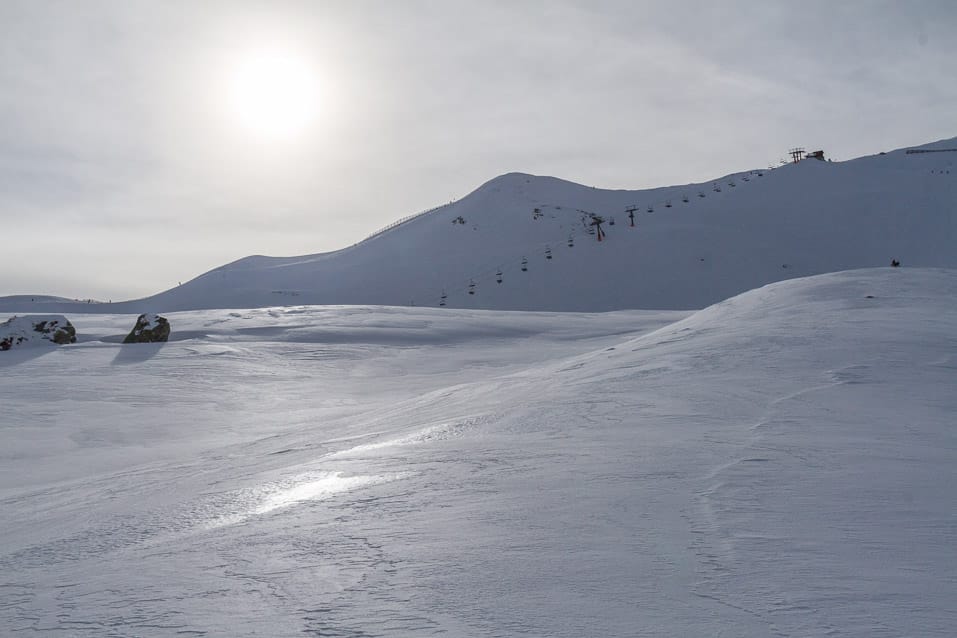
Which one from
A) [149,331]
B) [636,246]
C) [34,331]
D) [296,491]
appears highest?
[636,246]

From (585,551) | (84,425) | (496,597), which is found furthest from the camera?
(84,425)

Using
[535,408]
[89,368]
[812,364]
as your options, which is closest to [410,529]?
[535,408]

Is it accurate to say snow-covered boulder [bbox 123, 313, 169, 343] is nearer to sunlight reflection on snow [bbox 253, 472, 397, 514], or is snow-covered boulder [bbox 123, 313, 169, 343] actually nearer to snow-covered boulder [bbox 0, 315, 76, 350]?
snow-covered boulder [bbox 0, 315, 76, 350]

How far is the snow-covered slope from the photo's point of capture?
36406 mm

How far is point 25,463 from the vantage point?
26.4 ft

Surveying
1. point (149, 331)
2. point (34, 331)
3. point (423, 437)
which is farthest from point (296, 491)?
point (34, 331)

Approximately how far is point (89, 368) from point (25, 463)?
6359mm

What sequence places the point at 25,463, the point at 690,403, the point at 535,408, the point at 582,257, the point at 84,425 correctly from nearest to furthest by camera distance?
the point at 690,403, the point at 535,408, the point at 25,463, the point at 84,425, the point at 582,257

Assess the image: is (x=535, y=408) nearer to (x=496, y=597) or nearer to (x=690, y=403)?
(x=690, y=403)

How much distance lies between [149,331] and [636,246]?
27824 mm

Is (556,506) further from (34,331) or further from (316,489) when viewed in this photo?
(34,331)

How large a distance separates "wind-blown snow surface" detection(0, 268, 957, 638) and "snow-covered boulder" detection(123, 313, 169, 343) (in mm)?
7790

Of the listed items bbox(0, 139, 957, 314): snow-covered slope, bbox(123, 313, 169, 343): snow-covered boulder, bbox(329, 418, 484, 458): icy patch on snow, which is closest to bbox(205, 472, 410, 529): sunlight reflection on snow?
bbox(329, 418, 484, 458): icy patch on snow

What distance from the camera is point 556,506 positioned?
348cm
